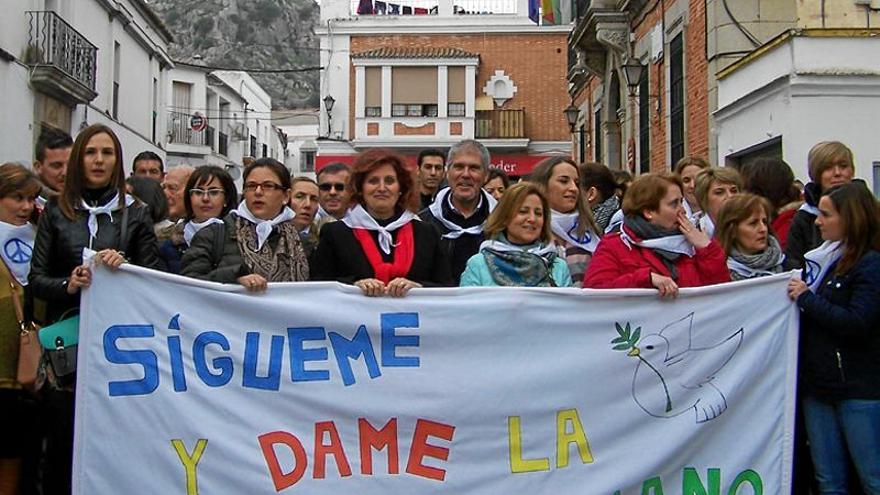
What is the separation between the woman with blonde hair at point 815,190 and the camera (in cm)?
499

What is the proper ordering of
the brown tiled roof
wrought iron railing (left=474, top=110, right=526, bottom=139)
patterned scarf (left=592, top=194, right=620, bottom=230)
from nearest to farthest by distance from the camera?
patterned scarf (left=592, top=194, right=620, bottom=230)
the brown tiled roof
wrought iron railing (left=474, top=110, right=526, bottom=139)

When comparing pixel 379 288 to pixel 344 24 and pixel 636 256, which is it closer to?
pixel 636 256

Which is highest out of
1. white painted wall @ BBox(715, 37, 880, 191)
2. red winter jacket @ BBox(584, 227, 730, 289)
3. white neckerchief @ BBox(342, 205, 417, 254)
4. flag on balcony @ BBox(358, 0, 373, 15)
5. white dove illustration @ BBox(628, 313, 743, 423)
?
flag on balcony @ BBox(358, 0, 373, 15)

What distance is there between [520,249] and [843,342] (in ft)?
5.05

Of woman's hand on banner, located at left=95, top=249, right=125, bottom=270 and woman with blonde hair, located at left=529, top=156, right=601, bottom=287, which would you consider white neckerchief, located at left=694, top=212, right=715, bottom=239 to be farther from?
woman's hand on banner, located at left=95, top=249, right=125, bottom=270

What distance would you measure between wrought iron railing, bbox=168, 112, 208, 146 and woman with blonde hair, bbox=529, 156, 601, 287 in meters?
37.4

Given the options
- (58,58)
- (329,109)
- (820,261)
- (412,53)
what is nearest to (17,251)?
(820,261)

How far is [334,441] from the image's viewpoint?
167 inches

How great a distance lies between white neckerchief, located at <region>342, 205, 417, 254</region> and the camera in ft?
15.1

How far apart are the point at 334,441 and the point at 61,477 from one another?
1.27 metres

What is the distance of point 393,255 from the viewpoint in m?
4.60

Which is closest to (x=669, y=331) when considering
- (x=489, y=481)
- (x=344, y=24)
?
(x=489, y=481)

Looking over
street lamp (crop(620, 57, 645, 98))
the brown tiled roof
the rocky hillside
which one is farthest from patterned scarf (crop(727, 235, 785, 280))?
the rocky hillside

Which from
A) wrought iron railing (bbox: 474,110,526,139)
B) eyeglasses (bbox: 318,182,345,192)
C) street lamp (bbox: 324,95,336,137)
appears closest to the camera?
eyeglasses (bbox: 318,182,345,192)
